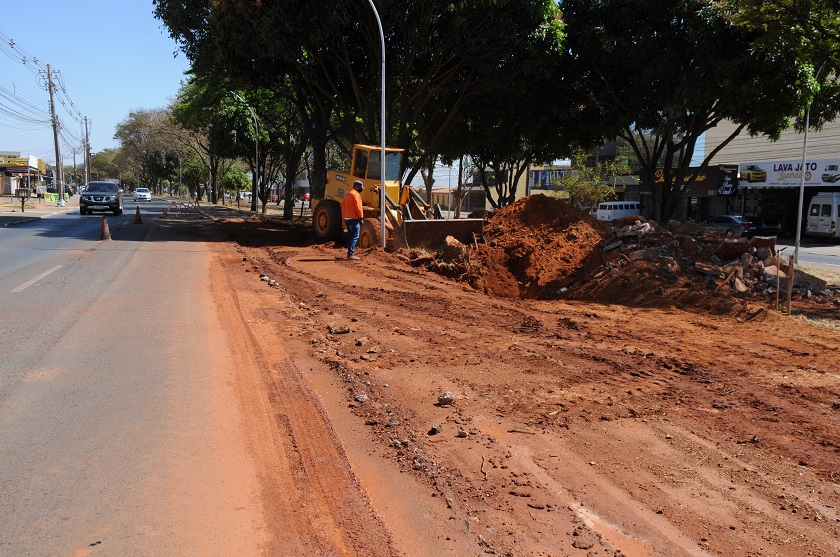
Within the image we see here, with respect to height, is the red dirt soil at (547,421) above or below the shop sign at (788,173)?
below

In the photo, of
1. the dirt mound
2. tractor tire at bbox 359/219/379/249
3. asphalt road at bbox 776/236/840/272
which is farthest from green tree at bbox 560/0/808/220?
tractor tire at bbox 359/219/379/249

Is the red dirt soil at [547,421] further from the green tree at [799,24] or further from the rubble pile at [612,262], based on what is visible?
the green tree at [799,24]

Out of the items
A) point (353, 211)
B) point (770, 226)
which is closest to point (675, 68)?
point (353, 211)

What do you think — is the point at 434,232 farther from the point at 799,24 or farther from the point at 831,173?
the point at 831,173

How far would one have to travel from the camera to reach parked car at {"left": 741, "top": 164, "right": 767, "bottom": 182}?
39594mm

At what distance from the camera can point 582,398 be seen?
6.17 m

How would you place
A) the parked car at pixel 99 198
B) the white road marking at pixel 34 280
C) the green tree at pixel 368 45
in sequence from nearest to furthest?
the white road marking at pixel 34 280, the green tree at pixel 368 45, the parked car at pixel 99 198

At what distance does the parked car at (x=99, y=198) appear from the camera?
34625 millimetres

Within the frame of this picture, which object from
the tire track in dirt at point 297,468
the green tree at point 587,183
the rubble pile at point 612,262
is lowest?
the tire track in dirt at point 297,468

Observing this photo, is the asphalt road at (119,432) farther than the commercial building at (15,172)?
No

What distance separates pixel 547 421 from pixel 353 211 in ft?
37.7

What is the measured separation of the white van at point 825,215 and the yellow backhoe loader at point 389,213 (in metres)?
26.9

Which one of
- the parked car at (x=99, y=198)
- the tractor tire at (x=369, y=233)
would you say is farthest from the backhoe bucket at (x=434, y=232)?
the parked car at (x=99, y=198)

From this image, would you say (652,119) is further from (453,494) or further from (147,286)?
(453,494)
